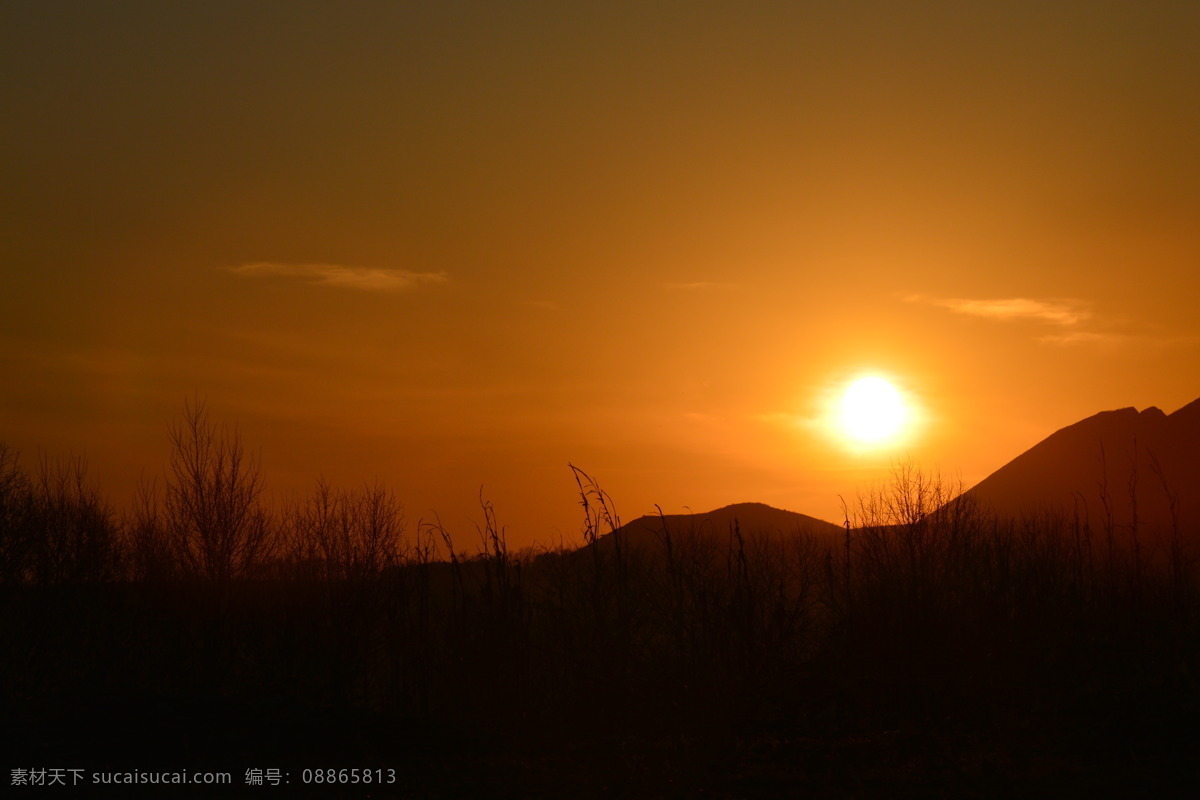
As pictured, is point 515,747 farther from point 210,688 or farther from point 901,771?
point 210,688

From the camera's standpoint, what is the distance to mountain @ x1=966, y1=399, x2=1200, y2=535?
176 feet

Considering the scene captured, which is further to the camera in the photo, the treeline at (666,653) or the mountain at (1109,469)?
the mountain at (1109,469)

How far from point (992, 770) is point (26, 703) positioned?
10.4 m

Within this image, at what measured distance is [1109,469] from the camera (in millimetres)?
57906

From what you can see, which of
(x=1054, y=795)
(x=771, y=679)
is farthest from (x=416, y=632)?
(x=1054, y=795)

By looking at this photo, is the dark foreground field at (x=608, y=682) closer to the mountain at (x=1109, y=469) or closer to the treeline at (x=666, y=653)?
the treeline at (x=666, y=653)

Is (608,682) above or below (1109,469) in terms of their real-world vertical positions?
below

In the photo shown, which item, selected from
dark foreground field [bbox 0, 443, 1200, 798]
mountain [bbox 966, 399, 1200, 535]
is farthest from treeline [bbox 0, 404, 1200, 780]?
mountain [bbox 966, 399, 1200, 535]

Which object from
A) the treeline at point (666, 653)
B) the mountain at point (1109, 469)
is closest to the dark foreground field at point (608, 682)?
the treeline at point (666, 653)

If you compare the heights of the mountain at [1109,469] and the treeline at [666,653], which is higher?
the mountain at [1109,469]

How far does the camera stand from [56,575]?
70.4ft

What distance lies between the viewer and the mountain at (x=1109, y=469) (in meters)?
53.7

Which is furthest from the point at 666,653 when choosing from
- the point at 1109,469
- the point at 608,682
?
the point at 1109,469

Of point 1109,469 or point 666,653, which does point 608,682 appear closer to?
point 666,653
